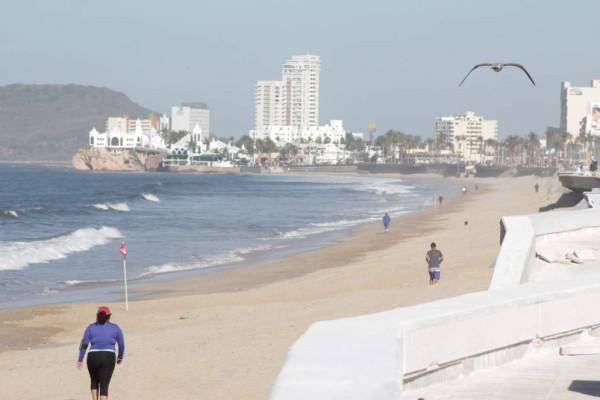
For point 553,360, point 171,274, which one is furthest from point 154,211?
point 553,360

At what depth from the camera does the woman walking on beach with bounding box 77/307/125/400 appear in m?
9.37

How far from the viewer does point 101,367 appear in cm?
954

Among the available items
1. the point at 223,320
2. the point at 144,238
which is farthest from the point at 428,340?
the point at 144,238

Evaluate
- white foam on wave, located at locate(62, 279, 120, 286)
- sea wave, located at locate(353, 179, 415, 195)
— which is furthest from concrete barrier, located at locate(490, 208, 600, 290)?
sea wave, located at locate(353, 179, 415, 195)

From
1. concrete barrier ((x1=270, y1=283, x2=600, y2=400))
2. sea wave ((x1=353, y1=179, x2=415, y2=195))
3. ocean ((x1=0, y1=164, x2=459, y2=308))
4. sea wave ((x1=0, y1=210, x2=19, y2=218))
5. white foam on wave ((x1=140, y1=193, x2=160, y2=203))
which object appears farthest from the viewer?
sea wave ((x1=353, y1=179, x2=415, y2=195))

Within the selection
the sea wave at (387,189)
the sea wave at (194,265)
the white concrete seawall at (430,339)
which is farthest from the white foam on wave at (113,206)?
the white concrete seawall at (430,339)

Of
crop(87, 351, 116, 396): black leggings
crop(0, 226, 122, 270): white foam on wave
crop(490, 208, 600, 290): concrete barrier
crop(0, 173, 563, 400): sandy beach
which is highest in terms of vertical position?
crop(490, 208, 600, 290): concrete barrier

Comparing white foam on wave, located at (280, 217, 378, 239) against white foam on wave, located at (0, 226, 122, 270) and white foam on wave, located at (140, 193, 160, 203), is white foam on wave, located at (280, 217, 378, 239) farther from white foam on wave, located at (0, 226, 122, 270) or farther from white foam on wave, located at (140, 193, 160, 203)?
white foam on wave, located at (140, 193, 160, 203)

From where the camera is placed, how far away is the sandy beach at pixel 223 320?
12578 millimetres

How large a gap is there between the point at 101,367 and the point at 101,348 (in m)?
0.22

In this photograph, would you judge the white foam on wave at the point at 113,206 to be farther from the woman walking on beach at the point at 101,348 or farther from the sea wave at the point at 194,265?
the woman walking on beach at the point at 101,348

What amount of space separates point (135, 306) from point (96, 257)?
14.4m

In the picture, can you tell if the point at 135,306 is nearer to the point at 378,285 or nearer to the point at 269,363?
the point at 378,285

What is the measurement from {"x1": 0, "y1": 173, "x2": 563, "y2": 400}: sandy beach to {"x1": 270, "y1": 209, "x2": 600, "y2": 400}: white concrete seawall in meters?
4.01
